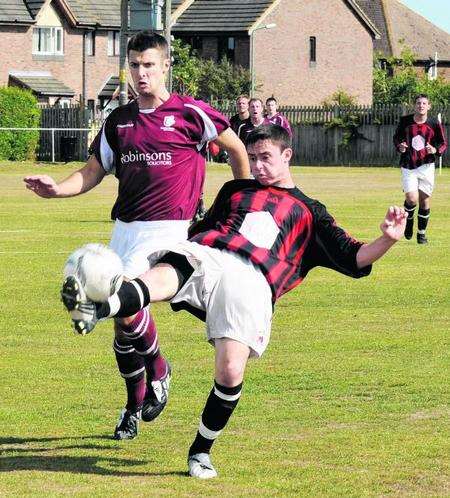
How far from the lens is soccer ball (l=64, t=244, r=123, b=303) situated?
22.8ft

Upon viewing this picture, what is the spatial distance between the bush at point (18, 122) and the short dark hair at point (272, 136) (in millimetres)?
54682

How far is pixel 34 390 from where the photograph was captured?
10398 mm

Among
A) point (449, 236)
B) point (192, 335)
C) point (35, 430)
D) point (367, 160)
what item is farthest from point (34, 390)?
point (367, 160)

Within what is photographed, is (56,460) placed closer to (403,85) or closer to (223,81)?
(223,81)

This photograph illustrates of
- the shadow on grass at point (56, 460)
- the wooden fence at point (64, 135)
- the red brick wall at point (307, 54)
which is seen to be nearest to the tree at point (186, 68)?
the red brick wall at point (307, 54)

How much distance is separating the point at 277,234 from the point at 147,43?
1658 millimetres

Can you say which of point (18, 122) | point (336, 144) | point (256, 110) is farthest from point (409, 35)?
point (256, 110)

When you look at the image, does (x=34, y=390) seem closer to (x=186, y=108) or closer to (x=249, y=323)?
(x=186, y=108)

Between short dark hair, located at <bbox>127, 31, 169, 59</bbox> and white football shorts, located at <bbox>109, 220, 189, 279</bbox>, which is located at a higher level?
short dark hair, located at <bbox>127, 31, 169, 59</bbox>

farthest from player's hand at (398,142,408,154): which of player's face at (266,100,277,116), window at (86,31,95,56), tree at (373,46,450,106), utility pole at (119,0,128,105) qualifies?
window at (86,31,95,56)

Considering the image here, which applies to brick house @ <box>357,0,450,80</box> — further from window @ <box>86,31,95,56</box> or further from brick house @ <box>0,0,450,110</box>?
window @ <box>86,31,95,56</box>

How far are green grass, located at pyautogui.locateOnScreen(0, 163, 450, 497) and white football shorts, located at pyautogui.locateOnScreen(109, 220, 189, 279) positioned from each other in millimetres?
1107

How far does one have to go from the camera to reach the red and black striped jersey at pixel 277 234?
25.7 ft

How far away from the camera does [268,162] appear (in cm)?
797
